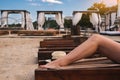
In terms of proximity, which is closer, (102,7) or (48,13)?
(48,13)

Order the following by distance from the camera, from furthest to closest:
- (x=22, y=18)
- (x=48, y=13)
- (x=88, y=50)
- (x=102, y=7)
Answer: (x=102, y=7) < (x=48, y=13) < (x=22, y=18) < (x=88, y=50)

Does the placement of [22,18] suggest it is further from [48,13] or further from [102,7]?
[102,7]

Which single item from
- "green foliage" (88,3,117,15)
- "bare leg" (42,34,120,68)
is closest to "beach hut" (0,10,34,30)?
"green foliage" (88,3,117,15)

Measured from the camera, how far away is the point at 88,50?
10.4 feet

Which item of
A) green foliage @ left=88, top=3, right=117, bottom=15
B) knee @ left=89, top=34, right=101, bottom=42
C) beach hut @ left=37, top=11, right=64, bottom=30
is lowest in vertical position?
knee @ left=89, top=34, right=101, bottom=42

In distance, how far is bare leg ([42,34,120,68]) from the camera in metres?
3.17

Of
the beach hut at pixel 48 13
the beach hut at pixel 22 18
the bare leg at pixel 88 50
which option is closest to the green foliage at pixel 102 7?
the beach hut at pixel 48 13

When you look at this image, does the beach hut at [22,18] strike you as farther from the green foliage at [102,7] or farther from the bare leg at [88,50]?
the bare leg at [88,50]

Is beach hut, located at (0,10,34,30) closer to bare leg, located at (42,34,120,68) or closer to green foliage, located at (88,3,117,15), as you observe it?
green foliage, located at (88,3,117,15)

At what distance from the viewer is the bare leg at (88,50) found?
10.4 ft

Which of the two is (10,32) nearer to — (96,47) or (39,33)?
(39,33)

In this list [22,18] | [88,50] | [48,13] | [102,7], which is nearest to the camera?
[88,50]

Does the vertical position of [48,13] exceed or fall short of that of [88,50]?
it exceeds it

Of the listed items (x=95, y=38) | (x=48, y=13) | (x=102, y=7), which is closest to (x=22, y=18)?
(x=48, y=13)
